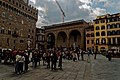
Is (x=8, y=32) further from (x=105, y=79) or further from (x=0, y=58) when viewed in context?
(x=105, y=79)

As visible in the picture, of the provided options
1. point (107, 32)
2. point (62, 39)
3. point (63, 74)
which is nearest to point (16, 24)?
point (62, 39)

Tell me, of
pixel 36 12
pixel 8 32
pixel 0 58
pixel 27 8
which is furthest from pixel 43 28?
pixel 0 58

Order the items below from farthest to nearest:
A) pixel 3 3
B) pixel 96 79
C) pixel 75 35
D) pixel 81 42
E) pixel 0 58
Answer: pixel 75 35 → pixel 81 42 → pixel 3 3 → pixel 0 58 → pixel 96 79

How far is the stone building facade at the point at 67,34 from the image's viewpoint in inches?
2574

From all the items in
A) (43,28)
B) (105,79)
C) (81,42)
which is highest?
(43,28)

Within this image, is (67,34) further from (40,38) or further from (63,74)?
(63,74)

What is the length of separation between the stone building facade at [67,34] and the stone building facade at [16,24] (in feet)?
38.9

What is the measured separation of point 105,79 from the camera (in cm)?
1154

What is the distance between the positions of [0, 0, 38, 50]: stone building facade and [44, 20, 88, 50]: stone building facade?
11.9 m

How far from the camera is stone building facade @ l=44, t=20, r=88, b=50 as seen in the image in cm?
6538

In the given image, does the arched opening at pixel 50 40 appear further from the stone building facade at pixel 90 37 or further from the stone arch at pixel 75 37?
the stone building facade at pixel 90 37

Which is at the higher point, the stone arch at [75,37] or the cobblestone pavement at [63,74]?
the stone arch at [75,37]

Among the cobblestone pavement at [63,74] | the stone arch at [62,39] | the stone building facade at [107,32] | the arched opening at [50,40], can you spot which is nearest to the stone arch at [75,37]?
the stone arch at [62,39]

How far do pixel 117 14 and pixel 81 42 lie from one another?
1628 centimetres
